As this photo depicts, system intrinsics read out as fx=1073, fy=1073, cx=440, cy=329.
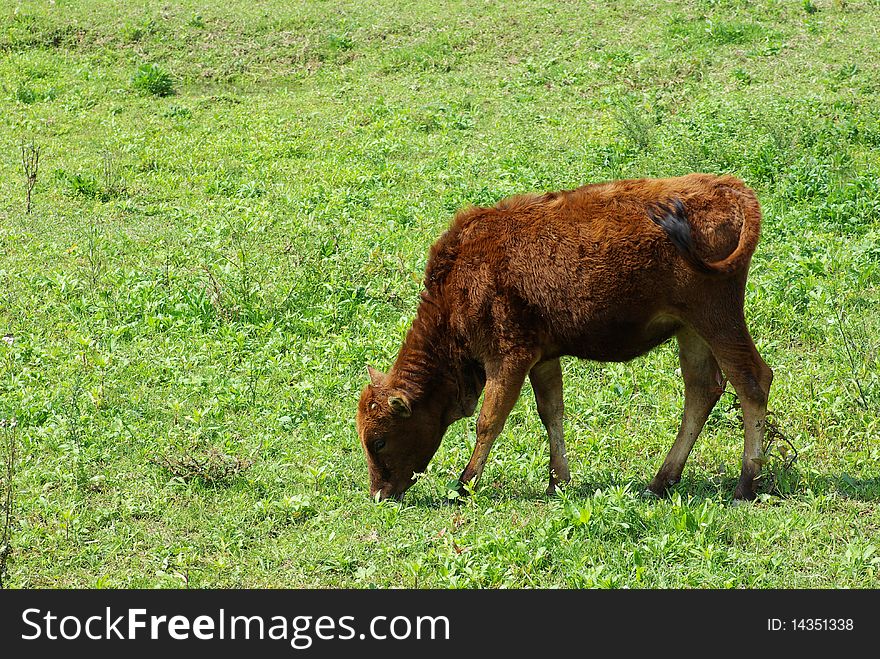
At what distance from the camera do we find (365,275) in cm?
1003

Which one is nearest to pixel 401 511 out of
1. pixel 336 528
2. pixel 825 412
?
pixel 336 528

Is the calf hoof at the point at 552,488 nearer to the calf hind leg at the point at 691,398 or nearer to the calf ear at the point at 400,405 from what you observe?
the calf hind leg at the point at 691,398

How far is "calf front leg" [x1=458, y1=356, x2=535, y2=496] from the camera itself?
6.41 m

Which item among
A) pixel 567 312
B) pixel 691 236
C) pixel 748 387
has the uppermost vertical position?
pixel 691 236

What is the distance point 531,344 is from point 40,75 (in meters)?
13.8

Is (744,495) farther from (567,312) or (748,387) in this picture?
(567,312)

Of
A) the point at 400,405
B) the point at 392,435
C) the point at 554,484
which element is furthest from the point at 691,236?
the point at 392,435

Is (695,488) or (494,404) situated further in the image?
(695,488)

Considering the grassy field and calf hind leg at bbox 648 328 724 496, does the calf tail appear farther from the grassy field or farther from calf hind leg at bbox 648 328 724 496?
the grassy field

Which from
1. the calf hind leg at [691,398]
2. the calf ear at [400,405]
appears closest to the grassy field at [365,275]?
the calf hind leg at [691,398]

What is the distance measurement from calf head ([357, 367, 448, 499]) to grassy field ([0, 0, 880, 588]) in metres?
0.18

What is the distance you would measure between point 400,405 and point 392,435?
0.74 ft

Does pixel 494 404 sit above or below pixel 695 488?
above
